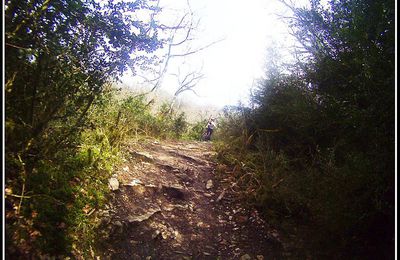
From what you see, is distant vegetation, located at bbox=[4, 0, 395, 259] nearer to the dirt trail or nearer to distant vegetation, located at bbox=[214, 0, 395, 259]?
distant vegetation, located at bbox=[214, 0, 395, 259]

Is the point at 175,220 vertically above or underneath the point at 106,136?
underneath

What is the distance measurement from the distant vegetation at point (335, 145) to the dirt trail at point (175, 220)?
1.52 feet

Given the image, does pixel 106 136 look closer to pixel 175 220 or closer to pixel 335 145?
pixel 175 220

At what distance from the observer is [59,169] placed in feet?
11.5

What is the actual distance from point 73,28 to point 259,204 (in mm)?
4096

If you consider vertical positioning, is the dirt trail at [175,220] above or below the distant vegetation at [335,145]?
below

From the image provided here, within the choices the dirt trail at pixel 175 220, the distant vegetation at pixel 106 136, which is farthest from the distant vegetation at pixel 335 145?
Answer: the dirt trail at pixel 175 220

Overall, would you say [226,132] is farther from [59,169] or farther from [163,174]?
[59,169]

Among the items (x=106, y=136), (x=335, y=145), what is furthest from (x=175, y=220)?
(x=335, y=145)

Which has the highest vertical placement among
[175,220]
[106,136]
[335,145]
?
[335,145]

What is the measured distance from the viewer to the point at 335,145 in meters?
4.31

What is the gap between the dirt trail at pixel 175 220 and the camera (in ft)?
11.8

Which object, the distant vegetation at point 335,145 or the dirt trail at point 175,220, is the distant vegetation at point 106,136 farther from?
the dirt trail at point 175,220

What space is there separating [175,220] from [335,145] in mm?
3044
